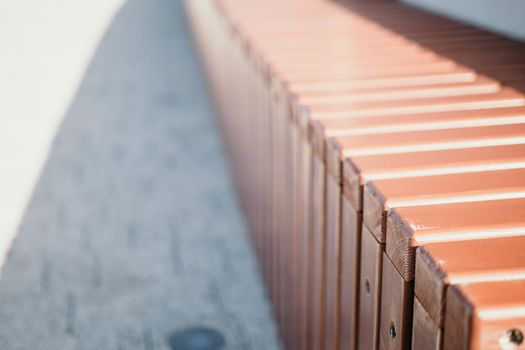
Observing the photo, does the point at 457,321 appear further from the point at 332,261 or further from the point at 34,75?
the point at 34,75

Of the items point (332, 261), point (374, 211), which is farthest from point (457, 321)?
point (332, 261)

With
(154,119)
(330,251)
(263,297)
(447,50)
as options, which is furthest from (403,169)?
(154,119)

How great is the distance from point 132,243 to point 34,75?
20.2 ft

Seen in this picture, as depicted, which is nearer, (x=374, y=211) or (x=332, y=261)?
(x=374, y=211)

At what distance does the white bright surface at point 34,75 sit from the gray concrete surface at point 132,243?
18 cm

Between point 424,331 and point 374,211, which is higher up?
point 374,211

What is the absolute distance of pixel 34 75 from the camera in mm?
10141

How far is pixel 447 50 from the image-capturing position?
11.7 ft

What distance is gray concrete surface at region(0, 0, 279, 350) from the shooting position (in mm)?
3896

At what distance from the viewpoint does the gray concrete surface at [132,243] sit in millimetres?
3896

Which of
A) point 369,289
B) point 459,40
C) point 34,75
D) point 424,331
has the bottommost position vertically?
point 34,75

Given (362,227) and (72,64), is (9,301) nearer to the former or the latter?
(362,227)

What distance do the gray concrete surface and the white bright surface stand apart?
0.59ft

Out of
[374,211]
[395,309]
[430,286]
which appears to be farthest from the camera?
[374,211]
